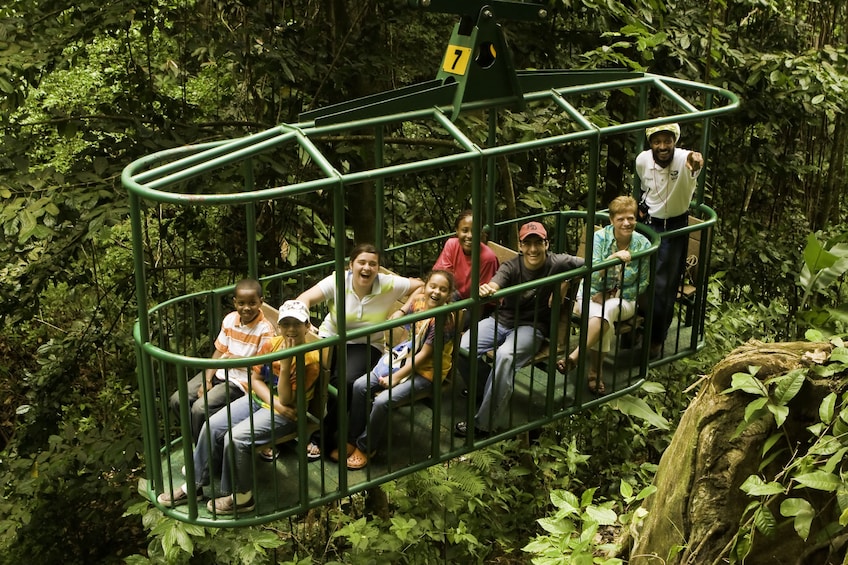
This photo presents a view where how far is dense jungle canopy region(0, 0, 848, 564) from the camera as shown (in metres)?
5.48

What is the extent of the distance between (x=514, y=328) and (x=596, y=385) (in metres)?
0.65

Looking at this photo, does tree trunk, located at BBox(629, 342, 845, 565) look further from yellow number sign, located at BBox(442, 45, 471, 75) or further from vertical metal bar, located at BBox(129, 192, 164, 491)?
vertical metal bar, located at BBox(129, 192, 164, 491)

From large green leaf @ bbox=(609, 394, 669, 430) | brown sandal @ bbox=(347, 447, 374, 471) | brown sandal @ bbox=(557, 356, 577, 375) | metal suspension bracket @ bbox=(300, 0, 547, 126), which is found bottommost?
large green leaf @ bbox=(609, 394, 669, 430)

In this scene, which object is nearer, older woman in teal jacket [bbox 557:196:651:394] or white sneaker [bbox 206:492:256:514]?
white sneaker [bbox 206:492:256:514]

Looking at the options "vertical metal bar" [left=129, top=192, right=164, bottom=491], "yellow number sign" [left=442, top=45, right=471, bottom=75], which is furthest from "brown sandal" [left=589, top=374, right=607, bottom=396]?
"vertical metal bar" [left=129, top=192, right=164, bottom=491]

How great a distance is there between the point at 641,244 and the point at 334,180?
2.03 meters

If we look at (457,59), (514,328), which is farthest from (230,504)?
(457,59)

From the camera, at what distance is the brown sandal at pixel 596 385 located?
4945 millimetres

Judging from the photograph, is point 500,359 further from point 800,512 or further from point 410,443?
point 800,512

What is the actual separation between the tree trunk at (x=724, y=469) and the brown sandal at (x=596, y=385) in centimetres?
84

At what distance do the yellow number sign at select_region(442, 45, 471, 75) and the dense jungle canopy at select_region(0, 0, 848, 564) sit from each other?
170cm

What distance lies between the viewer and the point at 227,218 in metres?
6.87

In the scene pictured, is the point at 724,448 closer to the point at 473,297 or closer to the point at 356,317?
the point at 473,297

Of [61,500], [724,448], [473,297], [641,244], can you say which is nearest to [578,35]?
[641,244]
